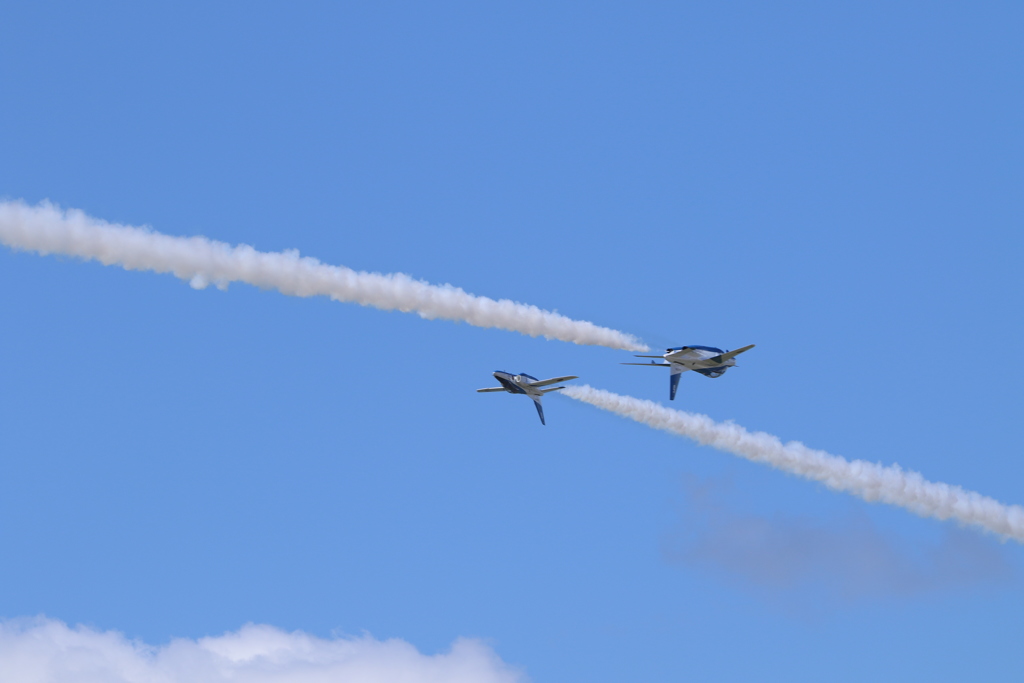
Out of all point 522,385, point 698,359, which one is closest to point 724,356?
point 698,359

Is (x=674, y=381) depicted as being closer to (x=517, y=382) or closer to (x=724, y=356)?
(x=724, y=356)

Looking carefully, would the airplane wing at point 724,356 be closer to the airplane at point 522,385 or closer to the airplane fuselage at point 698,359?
the airplane fuselage at point 698,359

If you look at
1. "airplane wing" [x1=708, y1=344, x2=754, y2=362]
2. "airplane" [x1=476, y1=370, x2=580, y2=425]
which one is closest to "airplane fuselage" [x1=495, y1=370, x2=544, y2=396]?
"airplane" [x1=476, y1=370, x2=580, y2=425]

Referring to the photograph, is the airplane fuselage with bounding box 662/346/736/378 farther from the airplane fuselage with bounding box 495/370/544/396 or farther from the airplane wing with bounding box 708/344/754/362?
the airplane fuselage with bounding box 495/370/544/396

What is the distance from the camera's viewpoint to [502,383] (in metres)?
110

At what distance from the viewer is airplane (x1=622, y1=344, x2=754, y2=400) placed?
106m

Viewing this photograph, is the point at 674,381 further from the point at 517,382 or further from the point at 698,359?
the point at 517,382

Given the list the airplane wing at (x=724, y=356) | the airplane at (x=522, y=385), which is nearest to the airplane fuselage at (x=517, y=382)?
the airplane at (x=522, y=385)

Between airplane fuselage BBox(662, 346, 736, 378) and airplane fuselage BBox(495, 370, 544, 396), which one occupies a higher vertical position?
airplane fuselage BBox(662, 346, 736, 378)

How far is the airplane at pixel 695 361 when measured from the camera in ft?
348

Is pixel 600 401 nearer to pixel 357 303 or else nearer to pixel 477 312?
pixel 477 312

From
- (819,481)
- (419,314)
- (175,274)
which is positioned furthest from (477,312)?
(819,481)

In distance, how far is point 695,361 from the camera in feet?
349

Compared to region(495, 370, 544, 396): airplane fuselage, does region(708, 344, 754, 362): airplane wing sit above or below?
above
